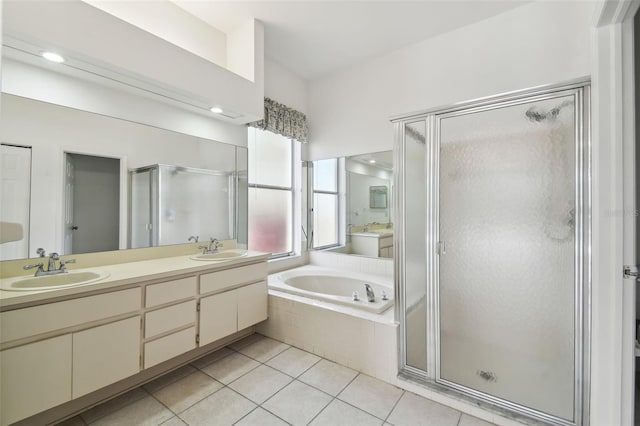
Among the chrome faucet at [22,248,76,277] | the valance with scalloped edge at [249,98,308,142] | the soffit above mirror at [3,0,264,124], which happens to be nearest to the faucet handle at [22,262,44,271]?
the chrome faucet at [22,248,76,277]

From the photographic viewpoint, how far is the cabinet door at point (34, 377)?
1349 millimetres

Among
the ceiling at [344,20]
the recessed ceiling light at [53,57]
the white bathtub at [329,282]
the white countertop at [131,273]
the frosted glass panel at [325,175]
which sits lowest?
the white bathtub at [329,282]

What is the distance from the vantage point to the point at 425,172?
A: 6.35 feet

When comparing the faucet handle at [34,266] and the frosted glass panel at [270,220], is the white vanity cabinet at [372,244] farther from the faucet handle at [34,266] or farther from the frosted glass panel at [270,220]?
the faucet handle at [34,266]

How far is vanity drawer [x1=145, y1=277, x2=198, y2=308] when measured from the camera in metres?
1.84

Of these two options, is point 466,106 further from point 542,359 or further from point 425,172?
point 542,359

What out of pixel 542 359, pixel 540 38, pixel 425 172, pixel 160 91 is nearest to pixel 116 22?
pixel 160 91

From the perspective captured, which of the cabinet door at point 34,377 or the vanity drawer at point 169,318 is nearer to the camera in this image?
the cabinet door at point 34,377

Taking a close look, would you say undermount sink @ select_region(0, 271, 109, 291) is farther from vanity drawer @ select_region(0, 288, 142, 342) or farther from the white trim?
the white trim

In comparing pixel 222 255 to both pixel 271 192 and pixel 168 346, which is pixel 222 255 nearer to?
pixel 168 346

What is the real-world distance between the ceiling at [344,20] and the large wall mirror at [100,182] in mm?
1163

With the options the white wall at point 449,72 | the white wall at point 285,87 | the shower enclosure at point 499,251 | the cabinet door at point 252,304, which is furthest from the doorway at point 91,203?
the white wall at point 449,72

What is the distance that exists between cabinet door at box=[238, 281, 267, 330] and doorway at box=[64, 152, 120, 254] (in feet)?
3.43

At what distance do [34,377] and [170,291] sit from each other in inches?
28.3
